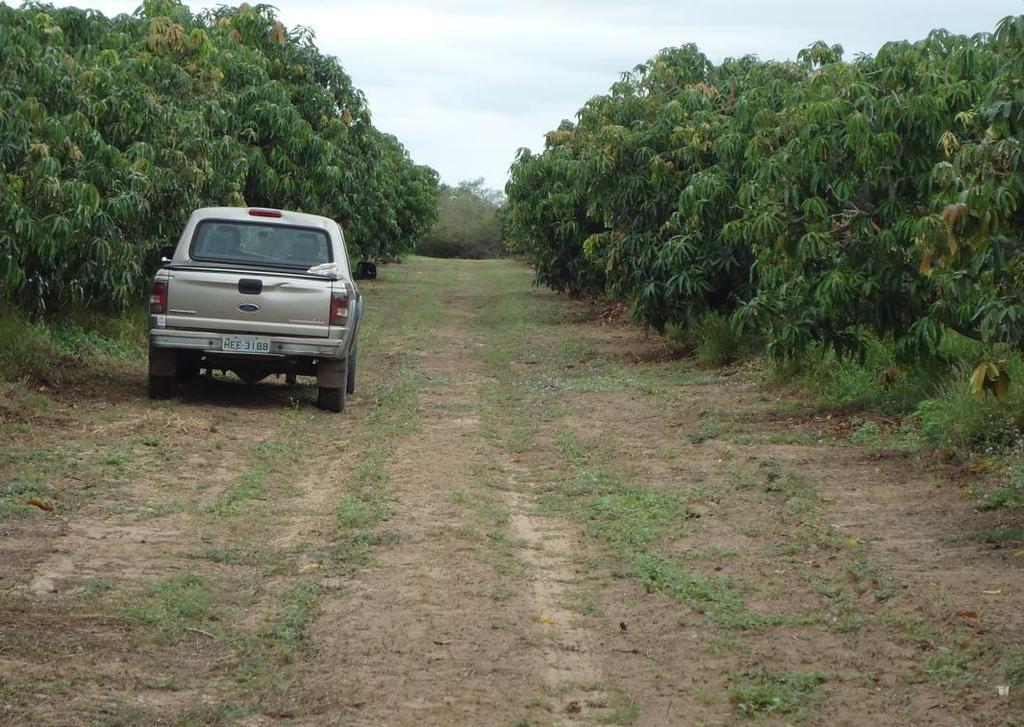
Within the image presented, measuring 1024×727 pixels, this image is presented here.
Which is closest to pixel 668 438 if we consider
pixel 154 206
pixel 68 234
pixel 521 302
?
pixel 68 234

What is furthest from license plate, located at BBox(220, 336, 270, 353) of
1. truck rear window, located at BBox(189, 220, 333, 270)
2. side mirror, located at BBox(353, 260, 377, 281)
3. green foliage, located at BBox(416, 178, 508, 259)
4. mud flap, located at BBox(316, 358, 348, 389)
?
green foliage, located at BBox(416, 178, 508, 259)

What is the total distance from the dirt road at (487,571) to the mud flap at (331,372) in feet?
1.06

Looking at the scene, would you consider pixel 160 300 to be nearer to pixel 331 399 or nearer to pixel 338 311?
pixel 338 311

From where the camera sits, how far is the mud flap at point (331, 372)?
1209cm

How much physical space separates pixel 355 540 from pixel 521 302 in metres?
26.2

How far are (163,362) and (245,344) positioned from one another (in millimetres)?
858

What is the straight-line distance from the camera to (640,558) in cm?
695

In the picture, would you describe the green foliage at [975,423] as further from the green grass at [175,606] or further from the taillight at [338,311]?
the green grass at [175,606]

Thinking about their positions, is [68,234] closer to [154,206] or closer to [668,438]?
[154,206]

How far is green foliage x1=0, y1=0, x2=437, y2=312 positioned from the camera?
1117 cm

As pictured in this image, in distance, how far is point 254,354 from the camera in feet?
38.9

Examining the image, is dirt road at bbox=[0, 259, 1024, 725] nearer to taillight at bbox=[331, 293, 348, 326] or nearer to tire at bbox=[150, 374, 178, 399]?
tire at bbox=[150, 374, 178, 399]

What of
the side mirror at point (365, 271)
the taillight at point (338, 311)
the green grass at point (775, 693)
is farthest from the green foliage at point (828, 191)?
the taillight at point (338, 311)

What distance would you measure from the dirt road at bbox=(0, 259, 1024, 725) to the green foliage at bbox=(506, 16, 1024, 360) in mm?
1169
